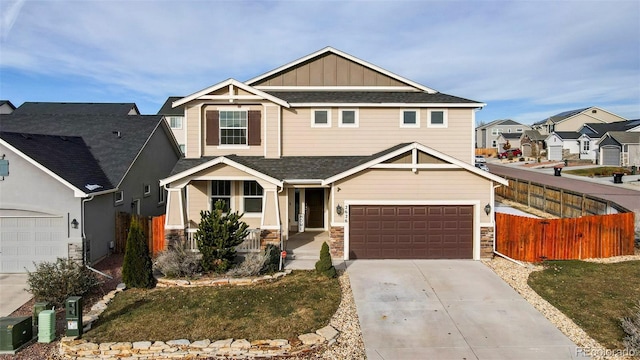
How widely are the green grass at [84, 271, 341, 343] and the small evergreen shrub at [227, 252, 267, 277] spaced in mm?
512

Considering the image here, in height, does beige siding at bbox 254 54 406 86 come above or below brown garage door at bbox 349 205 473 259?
above

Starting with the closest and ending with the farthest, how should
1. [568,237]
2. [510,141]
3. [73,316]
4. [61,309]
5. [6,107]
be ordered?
[73,316], [61,309], [568,237], [6,107], [510,141]

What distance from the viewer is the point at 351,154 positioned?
16359 mm

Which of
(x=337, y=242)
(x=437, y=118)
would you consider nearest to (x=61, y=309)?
(x=337, y=242)

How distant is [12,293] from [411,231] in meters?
12.5

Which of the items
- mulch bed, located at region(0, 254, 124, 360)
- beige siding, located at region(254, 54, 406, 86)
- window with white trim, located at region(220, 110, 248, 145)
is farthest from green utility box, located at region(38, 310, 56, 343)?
beige siding, located at region(254, 54, 406, 86)

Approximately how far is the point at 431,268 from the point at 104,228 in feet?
38.4

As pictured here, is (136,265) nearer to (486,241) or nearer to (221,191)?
(221,191)

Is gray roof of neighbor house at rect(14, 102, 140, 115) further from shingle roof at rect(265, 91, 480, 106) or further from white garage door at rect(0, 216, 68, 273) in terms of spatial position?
white garage door at rect(0, 216, 68, 273)

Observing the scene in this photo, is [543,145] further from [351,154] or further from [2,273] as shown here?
[2,273]

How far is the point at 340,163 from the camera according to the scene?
15461mm

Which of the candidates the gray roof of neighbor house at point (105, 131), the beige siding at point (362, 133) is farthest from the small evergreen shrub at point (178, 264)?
the beige siding at point (362, 133)

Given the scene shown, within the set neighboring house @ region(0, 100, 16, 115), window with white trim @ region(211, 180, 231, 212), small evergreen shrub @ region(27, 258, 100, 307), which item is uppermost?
neighboring house @ region(0, 100, 16, 115)

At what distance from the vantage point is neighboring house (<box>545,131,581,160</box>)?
171ft
